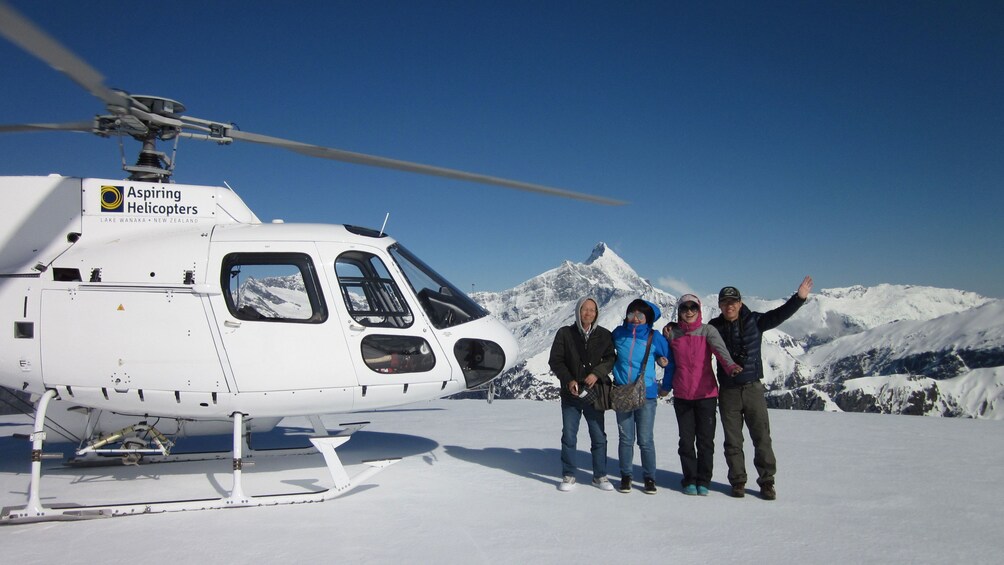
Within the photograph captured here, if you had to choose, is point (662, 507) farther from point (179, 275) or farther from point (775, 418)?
point (775, 418)

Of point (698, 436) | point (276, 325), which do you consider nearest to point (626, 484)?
point (698, 436)

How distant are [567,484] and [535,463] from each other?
3.95ft

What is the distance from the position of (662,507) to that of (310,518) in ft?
9.55

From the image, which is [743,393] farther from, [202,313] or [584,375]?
[202,313]

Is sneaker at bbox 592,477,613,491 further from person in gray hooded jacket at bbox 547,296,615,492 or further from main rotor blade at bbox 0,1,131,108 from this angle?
main rotor blade at bbox 0,1,131,108

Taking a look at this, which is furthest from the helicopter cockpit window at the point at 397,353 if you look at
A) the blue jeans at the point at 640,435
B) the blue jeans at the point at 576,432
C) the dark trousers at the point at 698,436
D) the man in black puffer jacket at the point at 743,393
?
the man in black puffer jacket at the point at 743,393

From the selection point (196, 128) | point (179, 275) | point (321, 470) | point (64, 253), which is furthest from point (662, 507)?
point (64, 253)

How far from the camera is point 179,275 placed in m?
5.77

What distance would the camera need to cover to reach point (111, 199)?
6199mm

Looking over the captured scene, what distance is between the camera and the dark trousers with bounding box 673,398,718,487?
5.62 meters

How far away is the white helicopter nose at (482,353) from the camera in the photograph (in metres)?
6.23

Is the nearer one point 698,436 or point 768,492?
point 768,492

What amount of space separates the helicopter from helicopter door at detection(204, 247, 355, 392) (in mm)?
12

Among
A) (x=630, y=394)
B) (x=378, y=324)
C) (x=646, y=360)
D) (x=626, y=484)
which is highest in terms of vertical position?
(x=378, y=324)
